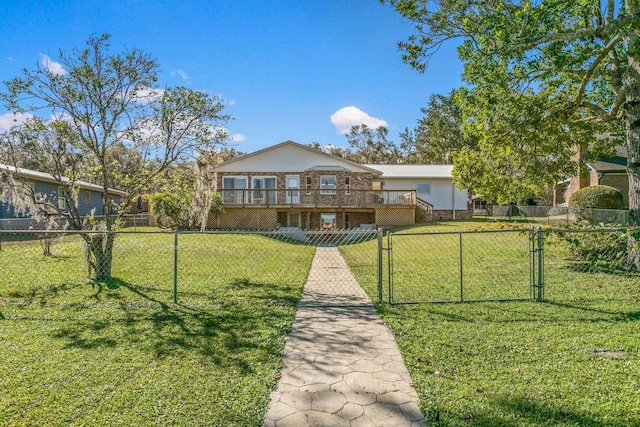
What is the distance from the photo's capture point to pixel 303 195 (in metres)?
23.7

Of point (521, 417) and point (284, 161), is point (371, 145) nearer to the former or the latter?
point (284, 161)

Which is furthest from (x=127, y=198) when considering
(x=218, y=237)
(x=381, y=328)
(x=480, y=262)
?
(x=480, y=262)

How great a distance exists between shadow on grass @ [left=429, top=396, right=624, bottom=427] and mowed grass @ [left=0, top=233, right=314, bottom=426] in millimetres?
1602

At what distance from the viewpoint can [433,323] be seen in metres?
5.43

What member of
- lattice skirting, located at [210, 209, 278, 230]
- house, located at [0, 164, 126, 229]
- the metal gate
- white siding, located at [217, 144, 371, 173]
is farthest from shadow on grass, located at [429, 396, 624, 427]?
white siding, located at [217, 144, 371, 173]

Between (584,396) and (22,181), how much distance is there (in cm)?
999

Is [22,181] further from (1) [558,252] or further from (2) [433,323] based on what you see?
(1) [558,252]

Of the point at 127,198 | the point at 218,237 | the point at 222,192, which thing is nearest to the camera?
the point at 127,198

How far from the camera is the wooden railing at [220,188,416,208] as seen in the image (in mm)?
23250

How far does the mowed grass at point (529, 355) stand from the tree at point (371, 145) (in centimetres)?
4892

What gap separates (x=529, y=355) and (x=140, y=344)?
4644 mm

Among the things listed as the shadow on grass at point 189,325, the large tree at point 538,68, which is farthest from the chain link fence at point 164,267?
the large tree at point 538,68

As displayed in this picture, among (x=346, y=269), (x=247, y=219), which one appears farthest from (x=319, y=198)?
(x=346, y=269)

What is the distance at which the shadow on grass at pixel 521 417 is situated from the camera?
2941 millimetres
